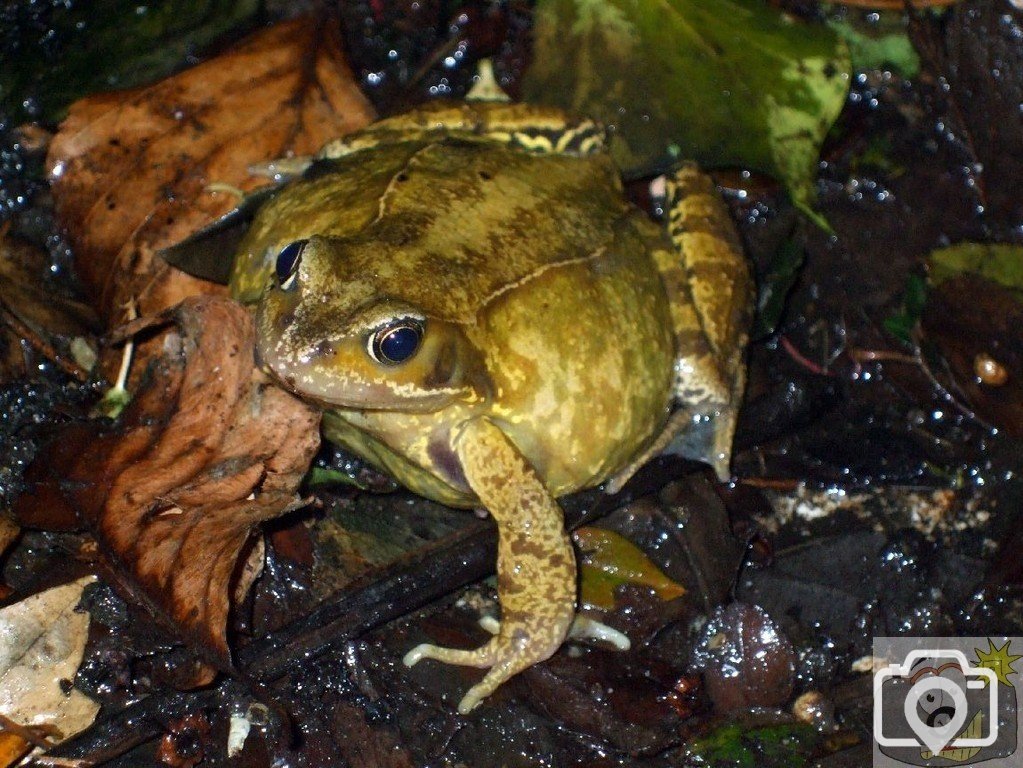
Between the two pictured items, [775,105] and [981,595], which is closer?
[981,595]

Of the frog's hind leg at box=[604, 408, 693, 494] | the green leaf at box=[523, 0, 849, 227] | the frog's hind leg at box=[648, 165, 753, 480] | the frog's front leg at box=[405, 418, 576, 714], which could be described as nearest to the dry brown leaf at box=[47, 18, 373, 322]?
the green leaf at box=[523, 0, 849, 227]

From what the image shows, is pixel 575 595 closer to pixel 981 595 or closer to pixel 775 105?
pixel 981 595

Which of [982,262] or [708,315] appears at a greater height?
[708,315]

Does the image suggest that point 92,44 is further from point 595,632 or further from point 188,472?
point 595,632

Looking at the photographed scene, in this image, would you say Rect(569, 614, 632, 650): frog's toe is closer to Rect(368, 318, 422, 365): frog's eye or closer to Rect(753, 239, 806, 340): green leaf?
Rect(368, 318, 422, 365): frog's eye

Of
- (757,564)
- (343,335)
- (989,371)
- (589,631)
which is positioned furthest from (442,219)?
(989,371)

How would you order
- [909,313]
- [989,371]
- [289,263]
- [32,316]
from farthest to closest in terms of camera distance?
1. [909,313]
2. [989,371]
3. [32,316]
4. [289,263]


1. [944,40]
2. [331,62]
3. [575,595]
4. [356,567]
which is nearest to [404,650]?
[356,567]
